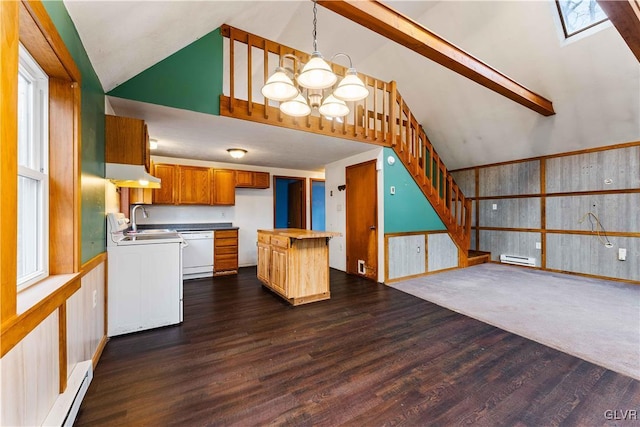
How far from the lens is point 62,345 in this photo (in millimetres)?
1447

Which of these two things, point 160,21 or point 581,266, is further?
point 581,266

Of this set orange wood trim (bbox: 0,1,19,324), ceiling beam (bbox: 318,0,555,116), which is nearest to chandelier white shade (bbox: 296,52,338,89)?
ceiling beam (bbox: 318,0,555,116)

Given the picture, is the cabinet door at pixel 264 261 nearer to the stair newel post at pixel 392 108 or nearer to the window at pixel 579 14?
the stair newel post at pixel 392 108

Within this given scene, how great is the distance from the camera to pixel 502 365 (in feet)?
6.58

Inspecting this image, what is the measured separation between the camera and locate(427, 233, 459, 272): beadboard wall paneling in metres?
4.98

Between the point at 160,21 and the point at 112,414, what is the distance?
272 cm

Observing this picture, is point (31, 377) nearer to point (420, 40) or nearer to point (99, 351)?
point (99, 351)

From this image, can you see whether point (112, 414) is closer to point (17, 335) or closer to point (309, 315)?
point (17, 335)

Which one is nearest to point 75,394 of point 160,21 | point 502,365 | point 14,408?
point 14,408

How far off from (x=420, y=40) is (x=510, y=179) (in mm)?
4649

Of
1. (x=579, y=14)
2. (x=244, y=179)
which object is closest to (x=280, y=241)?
(x=244, y=179)

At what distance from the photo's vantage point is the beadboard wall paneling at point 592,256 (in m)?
4.22

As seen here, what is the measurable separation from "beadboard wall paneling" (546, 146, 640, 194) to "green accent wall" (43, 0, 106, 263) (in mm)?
6919

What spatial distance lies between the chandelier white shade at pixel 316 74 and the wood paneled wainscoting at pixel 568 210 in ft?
17.2
